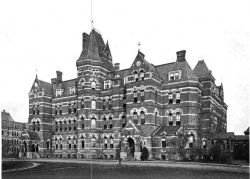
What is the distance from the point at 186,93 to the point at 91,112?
15.3 meters

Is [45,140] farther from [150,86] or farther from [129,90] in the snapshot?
[150,86]

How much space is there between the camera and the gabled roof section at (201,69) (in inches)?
1511

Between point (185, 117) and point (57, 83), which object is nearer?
point (185, 117)

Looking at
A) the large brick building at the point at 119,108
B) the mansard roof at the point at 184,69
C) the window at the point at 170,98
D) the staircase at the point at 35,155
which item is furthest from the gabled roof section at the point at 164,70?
the staircase at the point at 35,155

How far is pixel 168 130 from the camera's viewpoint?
111 feet

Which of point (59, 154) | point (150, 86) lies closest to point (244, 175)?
point (150, 86)

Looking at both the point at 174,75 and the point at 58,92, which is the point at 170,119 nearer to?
the point at 174,75

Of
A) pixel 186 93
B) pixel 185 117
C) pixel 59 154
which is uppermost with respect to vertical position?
pixel 186 93

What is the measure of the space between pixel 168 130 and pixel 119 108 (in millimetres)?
9022

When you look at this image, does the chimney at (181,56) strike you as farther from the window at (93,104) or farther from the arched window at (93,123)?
the arched window at (93,123)

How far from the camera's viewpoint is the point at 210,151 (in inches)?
1043

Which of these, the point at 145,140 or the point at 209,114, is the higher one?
the point at 209,114

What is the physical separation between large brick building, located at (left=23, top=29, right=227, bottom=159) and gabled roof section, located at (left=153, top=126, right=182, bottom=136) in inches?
4.6

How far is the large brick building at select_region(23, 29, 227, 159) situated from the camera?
1351 inches
